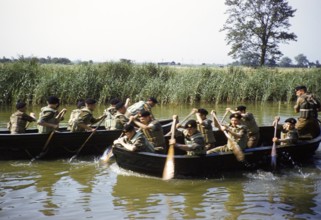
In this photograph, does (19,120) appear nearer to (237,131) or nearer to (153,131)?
(153,131)

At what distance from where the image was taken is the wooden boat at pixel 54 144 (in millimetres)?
9812

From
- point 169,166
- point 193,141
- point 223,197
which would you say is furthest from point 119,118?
point 223,197

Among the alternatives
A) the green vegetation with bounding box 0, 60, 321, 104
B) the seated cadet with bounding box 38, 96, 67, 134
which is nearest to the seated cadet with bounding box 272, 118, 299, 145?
the seated cadet with bounding box 38, 96, 67, 134

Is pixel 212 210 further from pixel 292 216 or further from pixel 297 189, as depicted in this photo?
pixel 297 189

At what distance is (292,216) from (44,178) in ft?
17.2

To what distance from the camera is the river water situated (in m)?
6.61

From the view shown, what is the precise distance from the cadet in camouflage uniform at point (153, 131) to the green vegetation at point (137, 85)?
37.6 ft

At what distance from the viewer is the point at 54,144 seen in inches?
402

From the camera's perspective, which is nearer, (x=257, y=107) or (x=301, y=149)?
(x=301, y=149)

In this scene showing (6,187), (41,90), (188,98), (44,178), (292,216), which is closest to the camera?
(292,216)

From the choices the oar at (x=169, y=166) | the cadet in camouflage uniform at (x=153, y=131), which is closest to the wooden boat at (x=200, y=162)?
the oar at (x=169, y=166)

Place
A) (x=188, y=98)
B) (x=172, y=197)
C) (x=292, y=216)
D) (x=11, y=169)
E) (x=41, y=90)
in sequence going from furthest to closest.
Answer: (x=188, y=98) → (x=41, y=90) → (x=11, y=169) → (x=172, y=197) → (x=292, y=216)

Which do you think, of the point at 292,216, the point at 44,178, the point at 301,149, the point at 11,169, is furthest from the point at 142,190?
the point at 301,149

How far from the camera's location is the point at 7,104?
1988 centimetres
